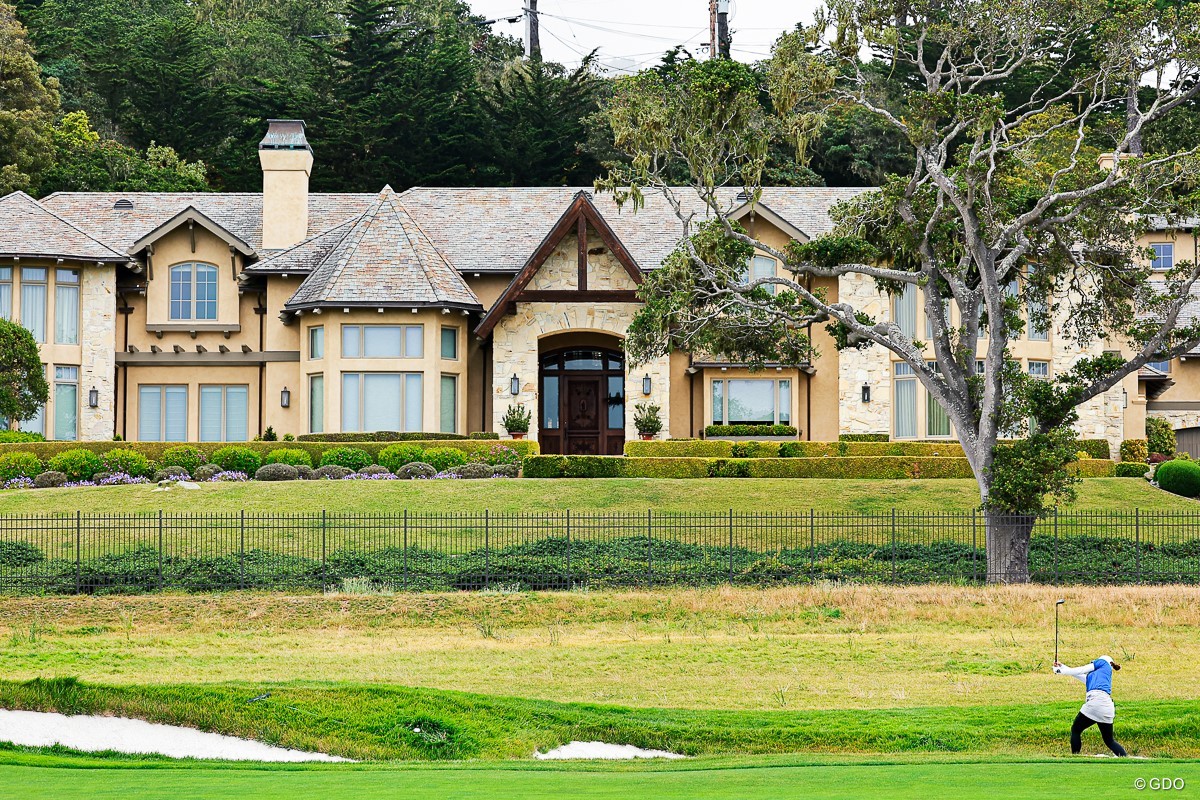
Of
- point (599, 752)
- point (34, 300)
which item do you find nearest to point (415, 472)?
point (34, 300)

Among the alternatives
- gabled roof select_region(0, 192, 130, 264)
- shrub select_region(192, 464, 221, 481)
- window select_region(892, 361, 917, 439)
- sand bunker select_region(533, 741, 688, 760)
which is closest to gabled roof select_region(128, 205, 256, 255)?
gabled roof select_region(0, 192, 130, 264)

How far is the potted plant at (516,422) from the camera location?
3966 centimetres

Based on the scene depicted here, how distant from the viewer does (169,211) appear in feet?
153

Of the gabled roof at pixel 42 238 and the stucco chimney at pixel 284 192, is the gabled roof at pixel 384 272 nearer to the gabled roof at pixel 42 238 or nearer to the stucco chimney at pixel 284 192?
the stucco chimney at pixel 284 192

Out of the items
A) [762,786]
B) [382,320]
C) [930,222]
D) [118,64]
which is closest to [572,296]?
[382,320]

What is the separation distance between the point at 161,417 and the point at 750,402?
1688 cm

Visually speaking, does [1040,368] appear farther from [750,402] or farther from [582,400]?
[582,400]

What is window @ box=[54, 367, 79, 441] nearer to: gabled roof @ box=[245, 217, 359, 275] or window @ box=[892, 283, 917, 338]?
→ gabled roof @ box=[245, 217, 359, 275]

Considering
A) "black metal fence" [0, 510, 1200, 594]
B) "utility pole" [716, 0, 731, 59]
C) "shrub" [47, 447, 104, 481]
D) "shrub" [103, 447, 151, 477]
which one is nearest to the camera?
"black metal fence" [0, 510, 1200, 594]

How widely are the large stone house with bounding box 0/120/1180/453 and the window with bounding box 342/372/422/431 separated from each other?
4 centimetres

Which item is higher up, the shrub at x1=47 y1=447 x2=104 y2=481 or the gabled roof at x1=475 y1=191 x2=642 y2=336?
the gabled roof at x1=475 y1=191 x2=642 y2=336

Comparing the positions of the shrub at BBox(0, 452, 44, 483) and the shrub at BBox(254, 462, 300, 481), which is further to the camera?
the shrub at BBox(254, 462, 300, 481)

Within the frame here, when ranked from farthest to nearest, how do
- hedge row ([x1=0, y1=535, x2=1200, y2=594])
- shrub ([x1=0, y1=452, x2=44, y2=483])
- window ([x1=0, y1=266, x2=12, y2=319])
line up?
window ([x1=0, y1=266, x2=12, y2=319]), shrub ([x1=0, y1=452, x2=44, y2=483]), hedge row ([x1=0, y1=535, x2=1200, y2=594])

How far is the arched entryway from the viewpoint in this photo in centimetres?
4253
